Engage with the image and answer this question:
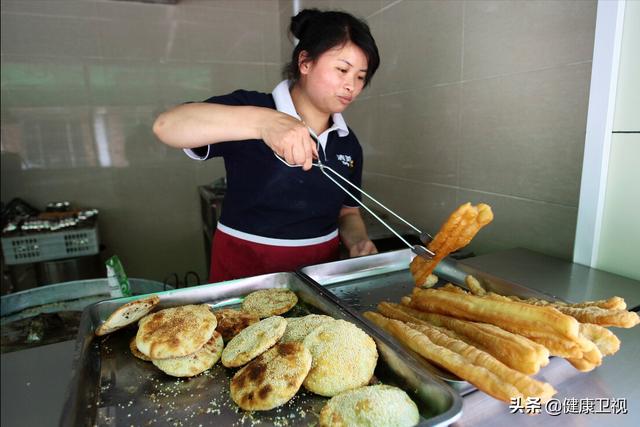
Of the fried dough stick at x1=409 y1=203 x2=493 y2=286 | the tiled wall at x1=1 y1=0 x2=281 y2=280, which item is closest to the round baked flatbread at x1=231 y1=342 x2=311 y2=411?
the fried dough stick at x1=409 y1=203 x2=493 y2=286

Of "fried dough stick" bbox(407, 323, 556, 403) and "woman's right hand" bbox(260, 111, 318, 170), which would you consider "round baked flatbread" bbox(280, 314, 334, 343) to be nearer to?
"fried dough stick" bbox(407, 323, 556, 403)

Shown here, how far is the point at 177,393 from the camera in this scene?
2.34 feet

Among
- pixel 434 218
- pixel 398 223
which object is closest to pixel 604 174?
pixel 434 218

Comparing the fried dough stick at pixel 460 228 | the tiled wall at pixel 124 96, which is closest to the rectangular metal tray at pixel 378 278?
the fried dough stick at pixel 460 228

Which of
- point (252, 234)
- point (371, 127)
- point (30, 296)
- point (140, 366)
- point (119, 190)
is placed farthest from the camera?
point (119, 190)

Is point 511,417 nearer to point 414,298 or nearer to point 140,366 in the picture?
point 414,298

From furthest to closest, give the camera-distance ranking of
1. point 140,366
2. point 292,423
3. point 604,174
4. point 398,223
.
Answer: point 398,223
point 604,174
point 140,366
point 292,423

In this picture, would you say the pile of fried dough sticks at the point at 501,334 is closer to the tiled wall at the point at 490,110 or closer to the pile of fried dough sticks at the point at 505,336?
the pile of fried dough sticks at the point at 505,336

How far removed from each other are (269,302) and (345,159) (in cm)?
85

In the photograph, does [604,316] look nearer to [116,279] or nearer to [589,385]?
[589,385]

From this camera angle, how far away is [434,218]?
195 centimetres

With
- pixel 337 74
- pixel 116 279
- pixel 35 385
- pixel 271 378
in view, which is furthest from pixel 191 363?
pixel 116 279

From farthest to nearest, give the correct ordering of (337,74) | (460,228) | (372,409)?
(337,74), (460,228), (372,409)

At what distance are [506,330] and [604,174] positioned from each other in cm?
75
